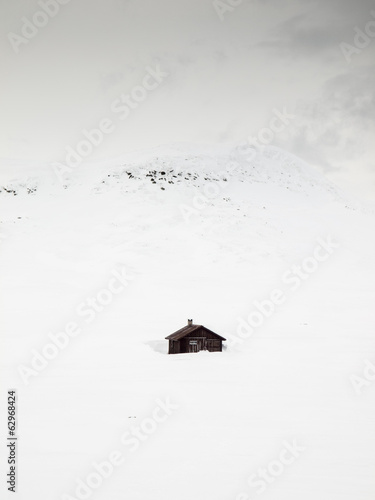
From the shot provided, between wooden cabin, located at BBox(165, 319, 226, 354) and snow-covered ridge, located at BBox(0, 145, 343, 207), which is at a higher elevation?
snow-covered ridge, located at BBox(0, 145, 343, 207)

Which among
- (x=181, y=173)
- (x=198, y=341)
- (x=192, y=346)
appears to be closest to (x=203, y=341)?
(x=198, y=341)

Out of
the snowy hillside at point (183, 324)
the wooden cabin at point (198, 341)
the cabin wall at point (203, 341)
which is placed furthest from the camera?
the cabin wall at point (203, 341)

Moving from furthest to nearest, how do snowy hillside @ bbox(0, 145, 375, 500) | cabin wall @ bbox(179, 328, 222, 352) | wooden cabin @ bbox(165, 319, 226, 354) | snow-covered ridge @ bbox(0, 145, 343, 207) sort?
1. snow-covered ridge @ bbox(0, 145, 343, 207)
2. cabin wall @ bbox(179, 328, 222, 352)
3. wooden cabin @ bbox(165, 319, 226, 354)
4. snowy hillside @ bbox(0, 145, 375, 500)

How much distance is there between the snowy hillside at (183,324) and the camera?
1284 centimetres

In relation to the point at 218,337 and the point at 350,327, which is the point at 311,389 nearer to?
the point at 218,337

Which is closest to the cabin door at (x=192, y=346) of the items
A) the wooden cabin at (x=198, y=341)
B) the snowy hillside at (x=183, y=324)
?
the wooden cabin at (x=198, y=341)

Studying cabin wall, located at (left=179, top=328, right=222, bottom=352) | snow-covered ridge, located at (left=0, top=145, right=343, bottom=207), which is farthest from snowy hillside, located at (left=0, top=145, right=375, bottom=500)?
cabin wall, located at (left=179, top=328, right=222, bottom=352)

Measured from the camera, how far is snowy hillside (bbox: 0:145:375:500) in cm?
1284

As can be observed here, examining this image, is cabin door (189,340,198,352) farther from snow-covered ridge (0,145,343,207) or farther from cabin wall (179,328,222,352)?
snow-covered ridge (0,145,343,207)

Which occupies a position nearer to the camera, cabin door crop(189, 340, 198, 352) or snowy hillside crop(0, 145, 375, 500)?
snowy hillside crop(0, 145, 375, 500)

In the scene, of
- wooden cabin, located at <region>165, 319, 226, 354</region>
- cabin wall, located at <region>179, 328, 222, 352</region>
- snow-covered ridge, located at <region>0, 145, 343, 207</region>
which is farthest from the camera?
snow-covered ridge, located at <region>0, 145, 343, 207</region>

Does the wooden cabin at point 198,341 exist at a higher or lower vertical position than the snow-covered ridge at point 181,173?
lower

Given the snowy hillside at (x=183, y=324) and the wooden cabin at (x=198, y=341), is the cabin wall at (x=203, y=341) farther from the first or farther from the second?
the snowy hillside at (x=183, y=324)

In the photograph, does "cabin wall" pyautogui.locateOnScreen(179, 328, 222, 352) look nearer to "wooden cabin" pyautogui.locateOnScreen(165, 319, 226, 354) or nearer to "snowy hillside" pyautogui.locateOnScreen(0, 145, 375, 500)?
"wooden cabin" pyautogui.locateOnScreen(165, 319, 226, 354)
